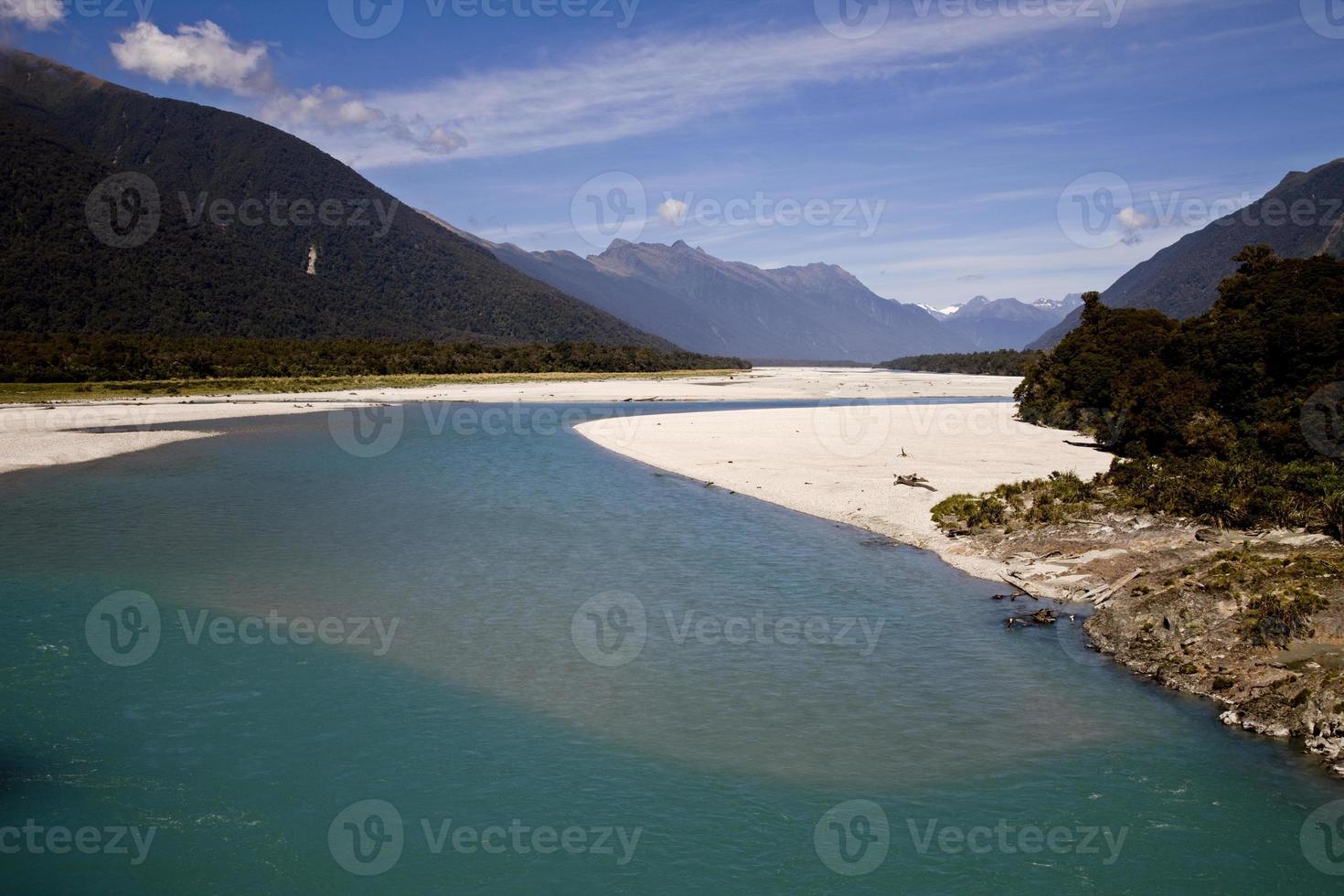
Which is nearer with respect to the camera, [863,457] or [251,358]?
[863,457]

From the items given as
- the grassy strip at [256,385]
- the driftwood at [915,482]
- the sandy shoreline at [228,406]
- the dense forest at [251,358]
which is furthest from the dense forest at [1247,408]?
the dense forest at [251,358]

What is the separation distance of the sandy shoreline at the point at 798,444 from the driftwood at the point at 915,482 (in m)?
0.32

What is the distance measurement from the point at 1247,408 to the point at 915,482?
12930mm

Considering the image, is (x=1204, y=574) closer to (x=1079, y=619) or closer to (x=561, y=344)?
(x=1079, y=619)

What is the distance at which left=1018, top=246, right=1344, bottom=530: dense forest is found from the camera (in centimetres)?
2380

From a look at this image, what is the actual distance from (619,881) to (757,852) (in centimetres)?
188

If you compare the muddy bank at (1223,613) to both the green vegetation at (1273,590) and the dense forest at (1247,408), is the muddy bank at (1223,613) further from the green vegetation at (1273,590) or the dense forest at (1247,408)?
the dense forest at (1247,408)

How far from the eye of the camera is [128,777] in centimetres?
1270

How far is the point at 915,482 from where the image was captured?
34.0 metres

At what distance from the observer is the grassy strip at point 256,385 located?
77.1m

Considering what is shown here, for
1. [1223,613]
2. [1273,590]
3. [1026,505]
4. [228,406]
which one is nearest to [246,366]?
[228,406]

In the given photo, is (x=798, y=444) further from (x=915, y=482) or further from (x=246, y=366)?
(x=246, y=366)

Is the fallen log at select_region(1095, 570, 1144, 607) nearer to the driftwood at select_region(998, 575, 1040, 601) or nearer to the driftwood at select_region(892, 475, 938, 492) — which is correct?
the driftwood at select_region(998, 575, 1040, 601)

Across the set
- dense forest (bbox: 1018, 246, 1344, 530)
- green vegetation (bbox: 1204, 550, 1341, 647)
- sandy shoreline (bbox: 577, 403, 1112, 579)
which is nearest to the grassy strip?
sandy shoreline (bbox: 577, 403, 1112, 579)
